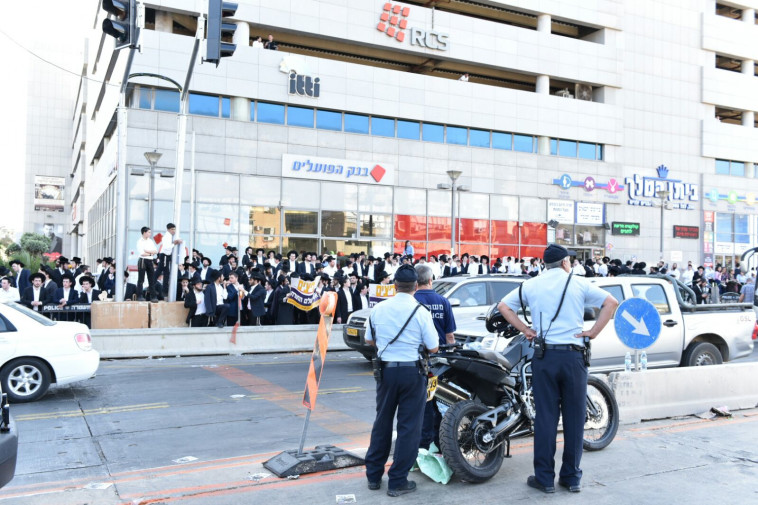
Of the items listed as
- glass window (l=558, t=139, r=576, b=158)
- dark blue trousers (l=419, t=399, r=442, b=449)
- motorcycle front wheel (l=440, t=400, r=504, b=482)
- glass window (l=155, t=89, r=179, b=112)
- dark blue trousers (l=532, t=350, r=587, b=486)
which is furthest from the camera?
glass window (l=558, t=139, r=576, b=158)

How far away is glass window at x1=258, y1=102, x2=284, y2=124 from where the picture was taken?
29922 mm

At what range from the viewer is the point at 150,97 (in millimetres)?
27797

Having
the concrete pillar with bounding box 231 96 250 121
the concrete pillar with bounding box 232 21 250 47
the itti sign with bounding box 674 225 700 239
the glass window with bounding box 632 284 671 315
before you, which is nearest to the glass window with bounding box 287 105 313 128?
the concrete pillar with bounding box 231 96 250 121

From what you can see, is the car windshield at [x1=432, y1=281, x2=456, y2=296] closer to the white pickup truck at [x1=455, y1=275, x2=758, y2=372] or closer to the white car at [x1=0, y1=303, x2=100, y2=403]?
the white pickup truck at [x1=455, y1=275, x2=758, y2=372]

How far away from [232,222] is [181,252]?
11915mm

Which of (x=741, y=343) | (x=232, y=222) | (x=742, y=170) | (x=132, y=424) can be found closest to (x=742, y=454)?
(x=741, y=343)

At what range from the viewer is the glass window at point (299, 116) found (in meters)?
30.5

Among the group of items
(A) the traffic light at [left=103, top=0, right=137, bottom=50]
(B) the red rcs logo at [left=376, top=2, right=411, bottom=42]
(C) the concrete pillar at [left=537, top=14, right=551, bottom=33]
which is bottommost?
(A) the traffic light at [left=103, top=0, right=137, bottom=50]

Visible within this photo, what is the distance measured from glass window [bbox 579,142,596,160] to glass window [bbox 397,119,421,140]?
1054 centimetres

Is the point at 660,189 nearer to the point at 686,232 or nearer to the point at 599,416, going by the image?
the point at 686,232

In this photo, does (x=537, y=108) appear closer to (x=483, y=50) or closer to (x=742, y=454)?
(x=483, y=50)

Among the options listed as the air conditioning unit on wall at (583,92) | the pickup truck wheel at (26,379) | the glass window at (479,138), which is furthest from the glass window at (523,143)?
the pickup truck wheel at (26,379)

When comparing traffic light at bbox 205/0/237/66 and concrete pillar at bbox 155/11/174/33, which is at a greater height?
concrete pillar at bbox 155/11/174/33

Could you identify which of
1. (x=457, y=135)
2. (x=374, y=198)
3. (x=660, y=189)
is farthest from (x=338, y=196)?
(x=660, y=189)
